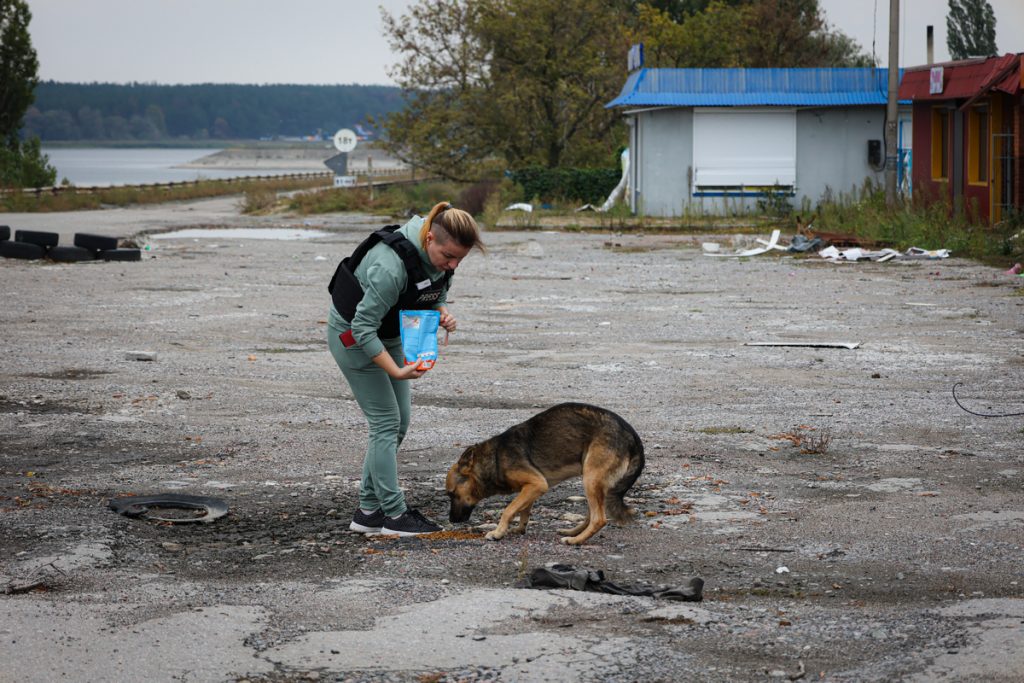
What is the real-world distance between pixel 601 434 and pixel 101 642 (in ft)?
8.32

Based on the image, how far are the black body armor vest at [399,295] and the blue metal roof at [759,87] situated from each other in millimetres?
31644

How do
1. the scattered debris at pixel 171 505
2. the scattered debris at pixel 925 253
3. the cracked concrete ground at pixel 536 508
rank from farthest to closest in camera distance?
1. the scattered debris at pixel 925 253
2. the scattered debris at pixel 171 505
3. the cracked concrete ground at pixel 536 508

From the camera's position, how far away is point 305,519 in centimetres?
674

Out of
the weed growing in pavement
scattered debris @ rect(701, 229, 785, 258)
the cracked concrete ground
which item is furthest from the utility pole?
the cracked concrete ground

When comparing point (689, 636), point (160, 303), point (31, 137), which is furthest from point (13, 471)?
point (31, 137)

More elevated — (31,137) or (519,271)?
(31,137)

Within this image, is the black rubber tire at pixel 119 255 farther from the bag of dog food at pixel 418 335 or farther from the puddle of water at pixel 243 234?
the bag of dog food at pixel 418 335

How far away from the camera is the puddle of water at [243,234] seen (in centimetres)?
3212

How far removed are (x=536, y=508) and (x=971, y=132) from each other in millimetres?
25206

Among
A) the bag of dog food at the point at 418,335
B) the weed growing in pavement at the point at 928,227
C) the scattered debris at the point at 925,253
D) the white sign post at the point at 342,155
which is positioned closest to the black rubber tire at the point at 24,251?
the scattered debris at the point at 925,253

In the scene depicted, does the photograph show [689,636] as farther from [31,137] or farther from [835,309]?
[31,137]

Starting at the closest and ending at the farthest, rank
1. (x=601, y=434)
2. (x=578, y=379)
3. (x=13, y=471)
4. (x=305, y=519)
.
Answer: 1. (x=601, y=434)
2. (x=305, y=519)
3. (x=13, y=471)
4. (x=578, y=379)

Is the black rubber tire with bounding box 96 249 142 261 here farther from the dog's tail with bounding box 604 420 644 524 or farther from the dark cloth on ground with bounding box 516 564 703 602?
the dark cloth on ground with bounding box 516 564 703 602

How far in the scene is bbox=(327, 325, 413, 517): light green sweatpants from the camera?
6262 millimetres
